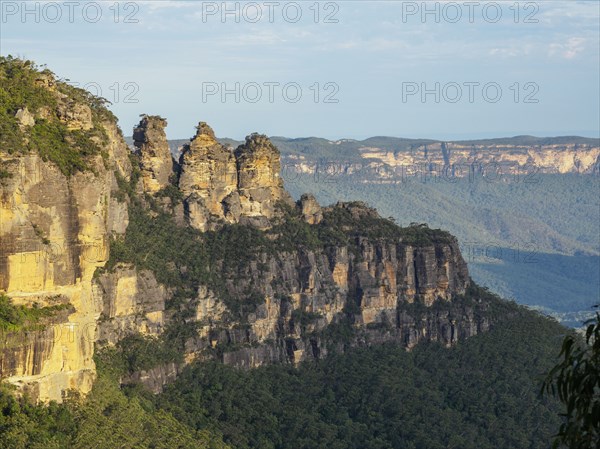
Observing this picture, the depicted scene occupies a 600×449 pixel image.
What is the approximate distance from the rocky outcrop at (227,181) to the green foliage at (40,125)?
44.6 ft

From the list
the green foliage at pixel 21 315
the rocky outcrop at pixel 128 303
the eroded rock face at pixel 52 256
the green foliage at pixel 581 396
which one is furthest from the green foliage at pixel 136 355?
the green foliage at pixel 581 396

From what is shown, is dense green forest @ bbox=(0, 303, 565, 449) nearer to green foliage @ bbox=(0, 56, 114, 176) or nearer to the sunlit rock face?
the sunlit rock face

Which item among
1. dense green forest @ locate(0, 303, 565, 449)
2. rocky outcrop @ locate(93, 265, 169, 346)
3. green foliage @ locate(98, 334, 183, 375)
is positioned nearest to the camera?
dense green forest @ locate(0, 303, 565, 449)

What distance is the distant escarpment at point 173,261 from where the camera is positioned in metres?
44.7

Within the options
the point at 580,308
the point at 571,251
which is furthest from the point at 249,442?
the point at 571,251

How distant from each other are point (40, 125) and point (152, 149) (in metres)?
17.8

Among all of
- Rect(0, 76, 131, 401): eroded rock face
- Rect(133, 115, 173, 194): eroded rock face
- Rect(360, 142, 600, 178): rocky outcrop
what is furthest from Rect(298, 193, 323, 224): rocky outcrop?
Rect(360, 142, 600, 178): rocky outcrop

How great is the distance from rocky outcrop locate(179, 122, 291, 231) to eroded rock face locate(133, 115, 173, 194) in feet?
4.31

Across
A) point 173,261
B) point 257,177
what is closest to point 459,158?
point 257,177

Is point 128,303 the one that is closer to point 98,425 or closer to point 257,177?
point 98,425

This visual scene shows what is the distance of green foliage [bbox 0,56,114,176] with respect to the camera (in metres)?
44.7

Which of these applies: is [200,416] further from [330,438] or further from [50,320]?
[50,320]

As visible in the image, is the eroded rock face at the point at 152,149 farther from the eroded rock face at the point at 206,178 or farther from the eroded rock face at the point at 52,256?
the eroded rock face at the point at 52,256

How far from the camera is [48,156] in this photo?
45250 millimetres
